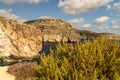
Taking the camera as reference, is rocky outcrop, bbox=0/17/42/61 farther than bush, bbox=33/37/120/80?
Yes

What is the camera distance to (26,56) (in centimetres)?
9719

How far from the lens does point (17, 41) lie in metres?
94.7

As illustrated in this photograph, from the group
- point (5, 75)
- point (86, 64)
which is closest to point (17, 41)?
point (5, 75)

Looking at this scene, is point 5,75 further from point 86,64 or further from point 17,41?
point 17,41

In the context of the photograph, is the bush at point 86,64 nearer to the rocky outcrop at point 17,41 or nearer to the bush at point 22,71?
the bush at point 22,71

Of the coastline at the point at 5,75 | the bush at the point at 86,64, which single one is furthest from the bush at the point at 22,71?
the bush at the point at 86,64

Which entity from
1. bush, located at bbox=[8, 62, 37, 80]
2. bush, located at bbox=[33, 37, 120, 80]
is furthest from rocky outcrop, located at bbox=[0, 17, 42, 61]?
bush, located at bbox=[33, 37, 120, 80]

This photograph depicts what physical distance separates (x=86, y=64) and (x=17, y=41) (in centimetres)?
8335

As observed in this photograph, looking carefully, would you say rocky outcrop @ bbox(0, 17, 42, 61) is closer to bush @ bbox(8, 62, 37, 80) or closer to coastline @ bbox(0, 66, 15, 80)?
coastline @ bbox(0, 66, 15, 80)

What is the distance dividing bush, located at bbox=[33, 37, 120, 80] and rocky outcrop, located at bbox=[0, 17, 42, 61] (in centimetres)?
7391

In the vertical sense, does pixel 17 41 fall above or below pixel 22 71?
below

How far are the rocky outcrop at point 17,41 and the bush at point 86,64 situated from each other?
7391cm

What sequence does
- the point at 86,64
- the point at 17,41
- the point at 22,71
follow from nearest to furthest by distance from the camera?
the point at 86,64, the point at 22,71, the point at 17,41

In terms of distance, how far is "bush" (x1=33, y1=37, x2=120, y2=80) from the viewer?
41.4 feet
